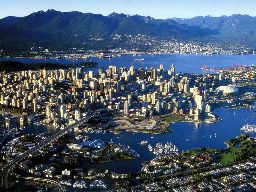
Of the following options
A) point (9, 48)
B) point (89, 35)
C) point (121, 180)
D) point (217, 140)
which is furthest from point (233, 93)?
point (89, 35)

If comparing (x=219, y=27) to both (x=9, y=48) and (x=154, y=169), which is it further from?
(x=154, y=169)

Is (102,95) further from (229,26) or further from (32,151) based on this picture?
(229,26)

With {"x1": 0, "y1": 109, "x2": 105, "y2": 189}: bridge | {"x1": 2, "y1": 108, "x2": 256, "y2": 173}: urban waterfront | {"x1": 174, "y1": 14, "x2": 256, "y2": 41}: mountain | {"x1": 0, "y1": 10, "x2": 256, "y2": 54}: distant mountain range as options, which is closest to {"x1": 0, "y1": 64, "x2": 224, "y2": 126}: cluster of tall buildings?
{"x1": 0, "y1": 109, "x2": 105, "y2": 189}: bridge

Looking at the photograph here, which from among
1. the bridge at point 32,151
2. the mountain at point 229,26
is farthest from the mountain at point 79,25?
the bridge at point 32,151

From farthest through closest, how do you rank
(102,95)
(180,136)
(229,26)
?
1. (229,26)
2. (102,95)
3. (180,136)

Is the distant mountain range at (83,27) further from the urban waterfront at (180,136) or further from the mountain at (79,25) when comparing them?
the urban waterfront at (180,136)

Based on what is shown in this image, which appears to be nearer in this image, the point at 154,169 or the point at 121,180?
the point at 121,180

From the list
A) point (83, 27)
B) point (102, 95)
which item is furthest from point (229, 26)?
point (102, 95)

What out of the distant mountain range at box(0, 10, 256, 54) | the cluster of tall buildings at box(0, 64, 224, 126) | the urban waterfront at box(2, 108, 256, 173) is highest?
the distant mountain range at box(0, 10, 256, 54)

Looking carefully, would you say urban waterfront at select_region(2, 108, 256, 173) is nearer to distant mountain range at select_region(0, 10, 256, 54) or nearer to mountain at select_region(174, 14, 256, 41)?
distant mountain range at select_region(0, 10, 256, 54)

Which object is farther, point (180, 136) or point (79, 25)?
point (79, 25)

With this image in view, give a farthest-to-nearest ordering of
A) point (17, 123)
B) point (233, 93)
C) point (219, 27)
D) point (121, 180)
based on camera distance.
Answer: point (219, 27) → point (233, 93) → point (17, 123) → point (121, 180)
